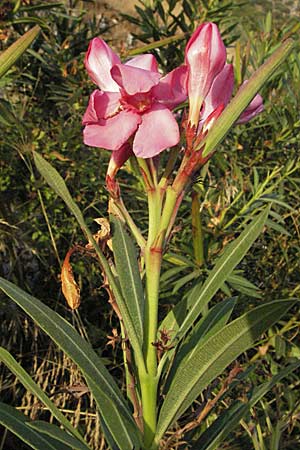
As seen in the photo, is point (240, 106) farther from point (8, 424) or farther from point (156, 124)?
point (8, 424)

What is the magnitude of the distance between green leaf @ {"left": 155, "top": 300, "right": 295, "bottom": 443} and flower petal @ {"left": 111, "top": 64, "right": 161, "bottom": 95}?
0.24 meters

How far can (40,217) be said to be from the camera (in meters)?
1.66

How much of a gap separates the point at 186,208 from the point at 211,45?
83cm

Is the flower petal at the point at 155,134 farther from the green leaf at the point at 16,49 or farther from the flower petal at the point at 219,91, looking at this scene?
the green leaf at the point at 16,49

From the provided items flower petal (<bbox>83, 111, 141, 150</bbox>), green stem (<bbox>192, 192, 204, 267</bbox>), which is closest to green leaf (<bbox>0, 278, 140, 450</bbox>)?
flower petal (<bbox>83, 111, 141, 150</bbox>)

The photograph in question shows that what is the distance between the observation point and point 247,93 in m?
0.57

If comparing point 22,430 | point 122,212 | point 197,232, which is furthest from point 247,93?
point 197,232

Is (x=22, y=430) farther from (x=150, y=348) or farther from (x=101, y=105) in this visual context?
(x=101, y=105)

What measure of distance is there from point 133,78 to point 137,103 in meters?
0.03

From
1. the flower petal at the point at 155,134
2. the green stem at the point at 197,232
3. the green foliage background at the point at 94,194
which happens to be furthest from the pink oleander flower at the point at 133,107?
the green foliage background at the point at 94,194

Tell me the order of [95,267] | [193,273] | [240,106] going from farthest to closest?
[95,267], [193,273], [240,106]

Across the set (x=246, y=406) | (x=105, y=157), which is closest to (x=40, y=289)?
(x=105, y=157)

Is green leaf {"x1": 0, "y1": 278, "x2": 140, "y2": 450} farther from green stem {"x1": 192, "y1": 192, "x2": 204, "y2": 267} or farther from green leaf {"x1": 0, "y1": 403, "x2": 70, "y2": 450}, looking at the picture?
green stem {"x1": 192, "y1": 192, "x2": 204, "y2": 267}

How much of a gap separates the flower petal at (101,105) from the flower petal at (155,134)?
0.04 metres
